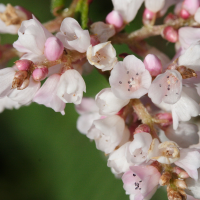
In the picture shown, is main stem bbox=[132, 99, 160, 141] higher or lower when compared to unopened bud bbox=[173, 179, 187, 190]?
higher

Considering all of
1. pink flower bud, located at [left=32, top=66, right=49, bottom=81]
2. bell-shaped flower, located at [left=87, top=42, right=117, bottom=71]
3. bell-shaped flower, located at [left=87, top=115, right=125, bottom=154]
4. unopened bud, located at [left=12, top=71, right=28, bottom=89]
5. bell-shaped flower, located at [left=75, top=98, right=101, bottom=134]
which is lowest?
bell-shaped flower, located at [left=75, top=98, right=101, bottom=134]

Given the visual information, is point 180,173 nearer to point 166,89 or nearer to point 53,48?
point 166,89

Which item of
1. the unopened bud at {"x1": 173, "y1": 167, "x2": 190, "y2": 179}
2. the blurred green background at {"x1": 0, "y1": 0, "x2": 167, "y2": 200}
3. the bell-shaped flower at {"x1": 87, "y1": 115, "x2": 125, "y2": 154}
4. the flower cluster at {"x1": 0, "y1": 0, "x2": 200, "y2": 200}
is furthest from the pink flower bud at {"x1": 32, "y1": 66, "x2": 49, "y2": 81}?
the blurred green background at {"x1": 0, "y1": 0, "x2": 167, "y2": 200}

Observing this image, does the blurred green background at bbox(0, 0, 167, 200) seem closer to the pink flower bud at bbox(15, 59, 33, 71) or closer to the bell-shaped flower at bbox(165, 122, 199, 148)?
the bell-shaped flower at bbox(165, 122, 199, 148)

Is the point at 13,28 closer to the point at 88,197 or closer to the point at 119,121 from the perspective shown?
the point at 119,121

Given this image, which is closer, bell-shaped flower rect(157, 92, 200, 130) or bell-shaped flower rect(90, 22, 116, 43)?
bell-shaped flower rect(157, 92, 200, 130)

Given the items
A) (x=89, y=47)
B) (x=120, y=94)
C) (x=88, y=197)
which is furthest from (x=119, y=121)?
(x=88, y=197)

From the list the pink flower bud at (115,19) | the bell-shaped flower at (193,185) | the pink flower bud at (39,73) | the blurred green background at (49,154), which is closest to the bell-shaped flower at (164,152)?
the bell-shaped flower at (193,185)
